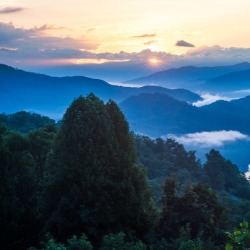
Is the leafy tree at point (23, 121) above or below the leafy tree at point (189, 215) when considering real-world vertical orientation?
above

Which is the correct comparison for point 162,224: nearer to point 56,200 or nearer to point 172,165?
point 56,200

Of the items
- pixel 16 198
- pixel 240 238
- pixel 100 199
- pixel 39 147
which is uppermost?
pixel 39 147

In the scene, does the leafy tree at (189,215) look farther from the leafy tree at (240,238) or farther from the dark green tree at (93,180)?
the leafy tree at (240,238)

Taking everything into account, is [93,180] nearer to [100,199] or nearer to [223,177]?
[100,199]

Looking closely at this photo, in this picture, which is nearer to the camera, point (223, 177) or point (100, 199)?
point (100, 199)

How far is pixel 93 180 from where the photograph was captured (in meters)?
17.8

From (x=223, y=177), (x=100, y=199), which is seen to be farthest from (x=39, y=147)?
(x=223, y=177)

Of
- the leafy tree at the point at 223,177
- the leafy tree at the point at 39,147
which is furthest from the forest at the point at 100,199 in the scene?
the leafy tree at the point at 223,177

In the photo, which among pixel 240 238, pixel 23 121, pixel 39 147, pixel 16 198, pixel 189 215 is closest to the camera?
pixel 240 238

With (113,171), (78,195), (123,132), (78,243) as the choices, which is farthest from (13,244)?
(78,243)

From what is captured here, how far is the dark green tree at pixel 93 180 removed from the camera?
17734 millimetres

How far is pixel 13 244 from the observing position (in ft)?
65.5

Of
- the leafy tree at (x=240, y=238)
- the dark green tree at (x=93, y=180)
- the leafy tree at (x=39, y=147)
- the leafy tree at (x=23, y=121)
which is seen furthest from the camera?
the leafy tree at (x=23, y=121)

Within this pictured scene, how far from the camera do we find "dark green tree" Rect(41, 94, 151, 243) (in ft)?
58.2
